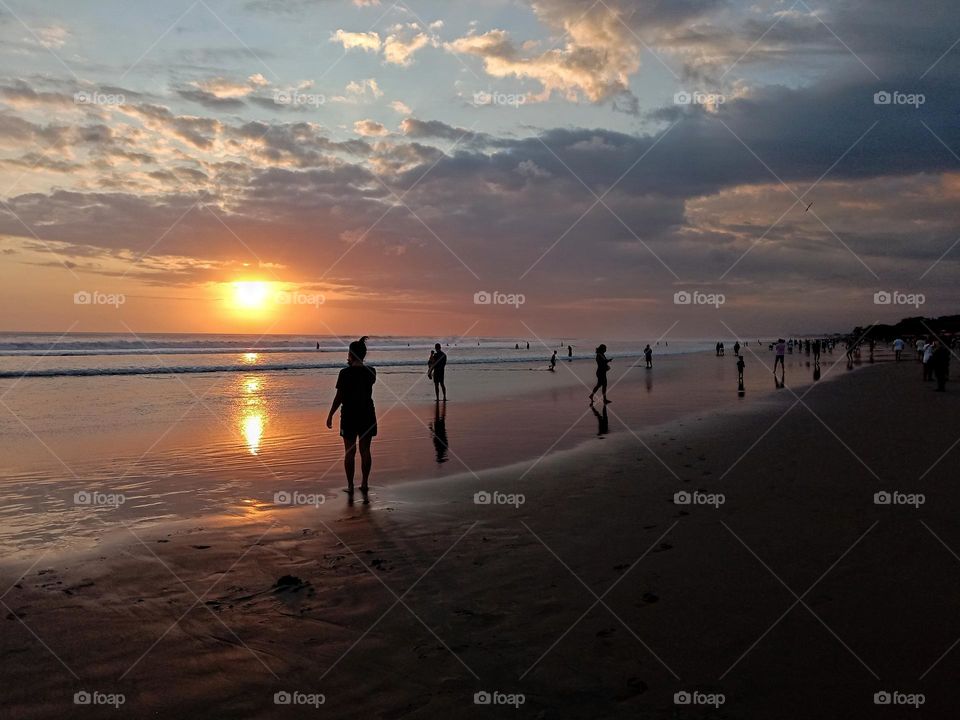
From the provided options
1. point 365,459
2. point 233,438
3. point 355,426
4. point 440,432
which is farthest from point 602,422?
point 233,438

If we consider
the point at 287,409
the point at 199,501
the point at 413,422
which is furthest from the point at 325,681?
the point at 287,409

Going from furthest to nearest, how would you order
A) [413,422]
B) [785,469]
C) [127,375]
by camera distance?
1. [127,375]
2. [413,422]
3. [785,469]

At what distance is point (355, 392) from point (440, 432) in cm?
721

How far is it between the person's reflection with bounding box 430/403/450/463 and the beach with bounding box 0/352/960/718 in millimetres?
3720

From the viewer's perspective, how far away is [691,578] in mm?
6344

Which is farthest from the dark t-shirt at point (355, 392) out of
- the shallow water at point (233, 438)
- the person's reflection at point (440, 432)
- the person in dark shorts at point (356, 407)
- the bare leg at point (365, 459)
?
the person's reflection at point (440, 432)

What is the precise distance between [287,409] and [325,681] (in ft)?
66.1

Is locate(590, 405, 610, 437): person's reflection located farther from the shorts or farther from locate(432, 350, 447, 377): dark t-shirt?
the shorts

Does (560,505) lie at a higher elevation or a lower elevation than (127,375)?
lower

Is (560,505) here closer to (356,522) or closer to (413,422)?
(356,522)

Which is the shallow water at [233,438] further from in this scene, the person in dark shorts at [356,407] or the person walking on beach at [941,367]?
the person walking on beach at [941,367]

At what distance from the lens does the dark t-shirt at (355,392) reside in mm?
10750

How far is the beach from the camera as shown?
444cm

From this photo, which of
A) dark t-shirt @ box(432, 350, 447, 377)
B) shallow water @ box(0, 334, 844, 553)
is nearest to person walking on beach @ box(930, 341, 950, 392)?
shallow water @ box(0, 334, 844, 553)
